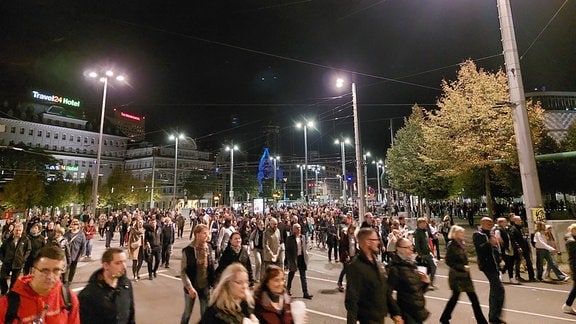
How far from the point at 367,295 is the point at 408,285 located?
3.01ft

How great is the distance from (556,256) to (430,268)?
8319 millimetres

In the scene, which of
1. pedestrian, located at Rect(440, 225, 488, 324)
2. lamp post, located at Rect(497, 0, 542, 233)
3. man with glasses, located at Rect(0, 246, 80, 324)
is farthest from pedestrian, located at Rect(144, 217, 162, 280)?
lamp post, located at Rect(497, 0, 542, 233)

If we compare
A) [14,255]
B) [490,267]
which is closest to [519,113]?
[490,267]

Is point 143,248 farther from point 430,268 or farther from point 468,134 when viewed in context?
point 468,134

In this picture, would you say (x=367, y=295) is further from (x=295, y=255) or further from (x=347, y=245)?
(x=347, y=245)

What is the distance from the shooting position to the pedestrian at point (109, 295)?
135 inches

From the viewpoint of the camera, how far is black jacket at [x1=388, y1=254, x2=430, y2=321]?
15.6 ft

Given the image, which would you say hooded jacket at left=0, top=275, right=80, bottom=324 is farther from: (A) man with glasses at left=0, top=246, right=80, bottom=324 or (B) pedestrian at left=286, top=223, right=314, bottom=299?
(B) pedestrian at left=286, top=223, right=314, bottom=299

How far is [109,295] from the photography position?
3572 mm

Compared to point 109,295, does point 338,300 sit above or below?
below

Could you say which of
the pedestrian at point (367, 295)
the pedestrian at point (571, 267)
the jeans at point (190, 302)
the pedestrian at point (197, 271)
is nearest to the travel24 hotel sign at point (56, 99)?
the pedestrian at point (197, 271)

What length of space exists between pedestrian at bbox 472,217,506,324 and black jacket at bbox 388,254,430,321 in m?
2.70

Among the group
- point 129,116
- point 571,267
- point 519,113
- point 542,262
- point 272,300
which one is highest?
point 129,116

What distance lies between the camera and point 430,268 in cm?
998
